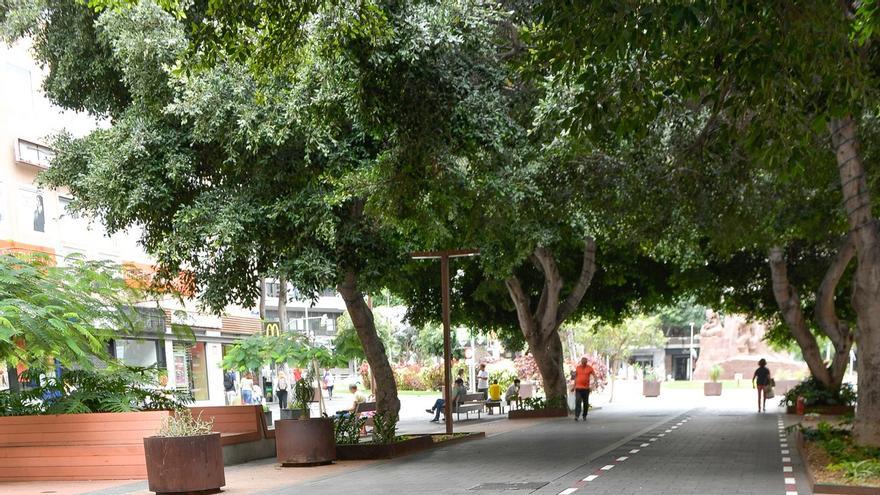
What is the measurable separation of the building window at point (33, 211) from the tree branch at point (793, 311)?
2179 centimetres

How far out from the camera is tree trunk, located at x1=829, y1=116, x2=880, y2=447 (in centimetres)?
1570

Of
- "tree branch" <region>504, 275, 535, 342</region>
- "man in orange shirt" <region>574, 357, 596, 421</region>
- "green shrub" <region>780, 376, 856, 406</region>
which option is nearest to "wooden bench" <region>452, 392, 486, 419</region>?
"tree branch" <region>504, 275, 535, 342</region>

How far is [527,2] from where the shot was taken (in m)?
17.0

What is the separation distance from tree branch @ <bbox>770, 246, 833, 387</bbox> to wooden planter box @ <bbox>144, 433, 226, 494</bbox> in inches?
769

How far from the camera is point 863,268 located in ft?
52.4

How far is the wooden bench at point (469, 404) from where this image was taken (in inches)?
1337

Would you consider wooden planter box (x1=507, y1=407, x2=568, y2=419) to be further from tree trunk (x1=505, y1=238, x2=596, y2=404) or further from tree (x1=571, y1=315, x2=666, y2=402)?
tree (x1=571, y1=315, x2=666, y2=402)

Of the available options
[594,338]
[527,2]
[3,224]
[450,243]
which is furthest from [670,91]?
[594,338]

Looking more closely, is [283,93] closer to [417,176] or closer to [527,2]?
[417,176]

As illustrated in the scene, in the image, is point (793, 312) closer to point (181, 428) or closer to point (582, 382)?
point (582, 382)

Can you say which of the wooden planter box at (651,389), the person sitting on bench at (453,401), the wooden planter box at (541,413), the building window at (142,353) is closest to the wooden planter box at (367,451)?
the person sitting on bench at (453,401)

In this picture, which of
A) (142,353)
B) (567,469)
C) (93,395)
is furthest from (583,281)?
(142,353)

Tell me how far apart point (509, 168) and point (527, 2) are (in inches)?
125

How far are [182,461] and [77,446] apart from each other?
498cm
